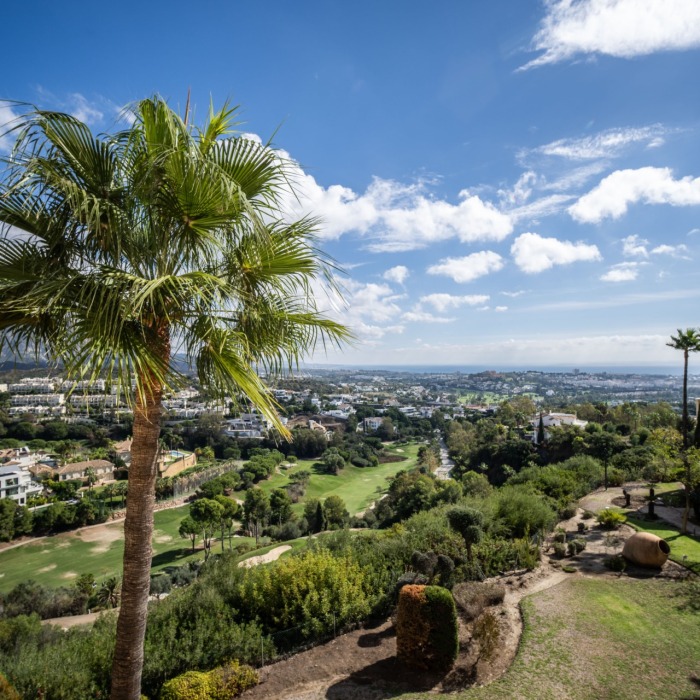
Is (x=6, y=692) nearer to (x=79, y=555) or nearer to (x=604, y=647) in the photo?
(x=604, y=647)

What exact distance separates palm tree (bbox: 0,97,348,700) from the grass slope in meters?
5.46

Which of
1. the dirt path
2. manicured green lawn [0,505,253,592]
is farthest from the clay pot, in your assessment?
the dirt path

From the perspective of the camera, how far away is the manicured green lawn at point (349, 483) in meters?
48.2

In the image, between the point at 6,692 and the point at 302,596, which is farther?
the point at 302,596

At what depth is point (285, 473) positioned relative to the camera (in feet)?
194

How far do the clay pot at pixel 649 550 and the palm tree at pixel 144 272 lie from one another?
11.0 m

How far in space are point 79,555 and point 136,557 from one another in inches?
1485

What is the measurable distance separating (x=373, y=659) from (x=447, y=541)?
12.7 feet

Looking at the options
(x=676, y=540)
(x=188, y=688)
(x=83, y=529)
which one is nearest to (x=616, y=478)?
(x=676, y=540)

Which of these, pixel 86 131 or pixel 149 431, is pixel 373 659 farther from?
pixel 86 131

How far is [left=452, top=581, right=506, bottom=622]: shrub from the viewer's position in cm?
783

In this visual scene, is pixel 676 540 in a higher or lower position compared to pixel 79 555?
higher

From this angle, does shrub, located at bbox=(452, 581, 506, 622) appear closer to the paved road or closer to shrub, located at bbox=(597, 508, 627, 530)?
shrub, located at bbox=(597, 508, 627, 530)

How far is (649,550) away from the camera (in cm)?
1033
